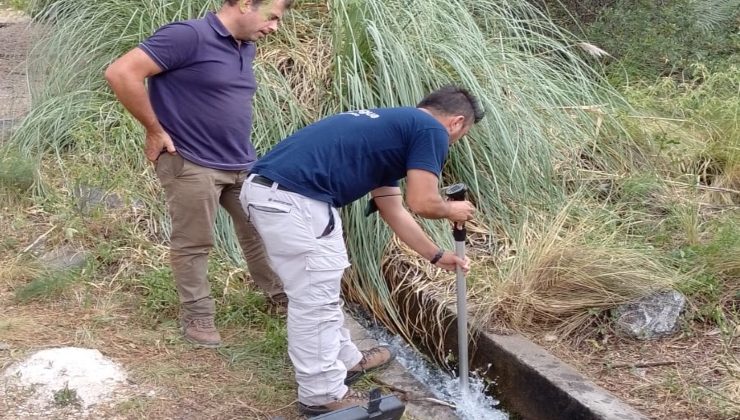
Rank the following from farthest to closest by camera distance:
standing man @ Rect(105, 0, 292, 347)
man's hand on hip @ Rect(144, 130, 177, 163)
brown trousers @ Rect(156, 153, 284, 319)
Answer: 1. brown trousers @ Rect(156, 153, 284, 319)
2. man's hand on hip @ Rect(144, 130, 177, 163)
3. standing man @ Rect(105, 0, 292, 347)

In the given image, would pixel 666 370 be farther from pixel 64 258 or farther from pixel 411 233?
pixel 64 258

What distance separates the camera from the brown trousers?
12.5 ft

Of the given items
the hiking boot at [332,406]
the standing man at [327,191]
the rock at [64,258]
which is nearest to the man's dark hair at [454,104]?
the standing man at [327,191]

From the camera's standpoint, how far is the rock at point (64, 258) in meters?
4.70

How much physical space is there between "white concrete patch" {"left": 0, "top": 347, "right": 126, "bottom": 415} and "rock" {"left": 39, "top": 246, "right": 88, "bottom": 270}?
3.21 ft

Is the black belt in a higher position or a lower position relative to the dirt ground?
higher

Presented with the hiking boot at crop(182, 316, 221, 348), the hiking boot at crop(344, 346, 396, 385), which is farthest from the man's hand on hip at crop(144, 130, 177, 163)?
the hiking boot at crop(344, 346, 396, 385)

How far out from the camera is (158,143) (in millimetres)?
3727

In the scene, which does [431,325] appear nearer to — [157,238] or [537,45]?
[157,238]

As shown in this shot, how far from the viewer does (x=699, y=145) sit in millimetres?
5801

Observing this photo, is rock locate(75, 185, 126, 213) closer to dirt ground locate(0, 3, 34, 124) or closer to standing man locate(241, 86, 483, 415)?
dirt ground locate(0, 3, 34, 124)

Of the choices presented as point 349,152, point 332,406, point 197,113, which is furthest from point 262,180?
point 332,406

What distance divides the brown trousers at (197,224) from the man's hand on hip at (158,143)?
0.04 meters

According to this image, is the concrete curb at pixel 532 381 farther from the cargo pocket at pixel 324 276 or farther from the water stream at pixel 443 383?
the cargo pocket at pixel 324 276
